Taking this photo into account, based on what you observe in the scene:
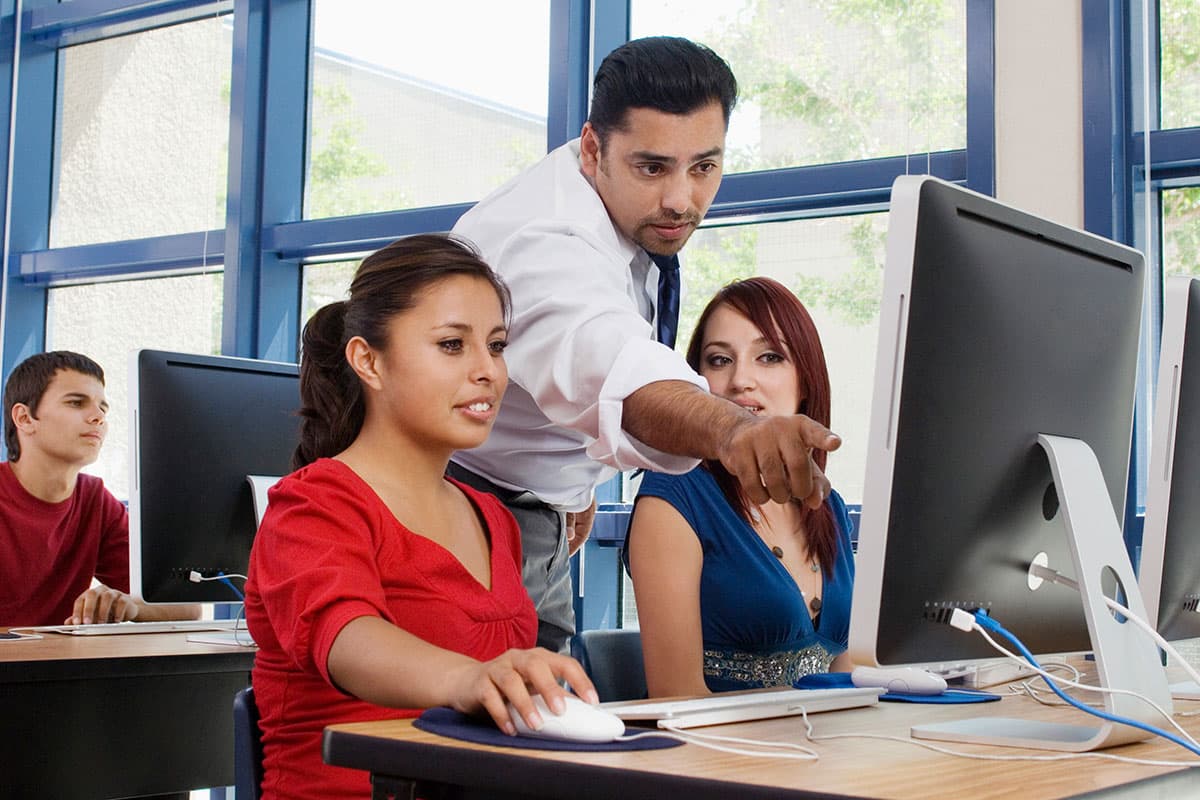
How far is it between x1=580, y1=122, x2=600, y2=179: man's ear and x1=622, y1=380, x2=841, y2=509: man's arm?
0.60 metres

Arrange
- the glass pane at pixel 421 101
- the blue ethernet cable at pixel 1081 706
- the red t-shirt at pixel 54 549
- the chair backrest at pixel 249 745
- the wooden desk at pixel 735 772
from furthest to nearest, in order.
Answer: the glass pane at pixel 421 101 < the red t-shirt at pixel 54 549 < the chair backrest at pixel 249 745 < the blue ethernet cable at pixel 1081 706 < the wooden desk at pixel 735 772

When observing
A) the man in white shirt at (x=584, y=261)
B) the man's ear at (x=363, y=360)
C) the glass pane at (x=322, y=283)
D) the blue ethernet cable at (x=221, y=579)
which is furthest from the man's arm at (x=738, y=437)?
the glass pane at (x=322, y=283)

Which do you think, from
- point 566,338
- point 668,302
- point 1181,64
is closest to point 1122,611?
point 566,338

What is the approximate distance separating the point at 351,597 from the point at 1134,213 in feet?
7.13

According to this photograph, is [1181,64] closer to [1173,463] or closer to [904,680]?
[1173,463]

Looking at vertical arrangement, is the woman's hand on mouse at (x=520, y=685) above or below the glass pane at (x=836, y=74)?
below

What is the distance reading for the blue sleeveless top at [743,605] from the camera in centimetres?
186

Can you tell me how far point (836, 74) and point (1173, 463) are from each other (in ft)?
6.40

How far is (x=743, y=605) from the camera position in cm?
187

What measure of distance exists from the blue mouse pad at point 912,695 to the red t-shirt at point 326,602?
1.29ft

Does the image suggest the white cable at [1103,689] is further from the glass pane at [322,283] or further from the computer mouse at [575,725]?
the glass pane at [322,283]

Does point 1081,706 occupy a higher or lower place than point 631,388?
lower

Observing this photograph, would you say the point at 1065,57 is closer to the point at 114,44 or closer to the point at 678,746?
the point at 678,746

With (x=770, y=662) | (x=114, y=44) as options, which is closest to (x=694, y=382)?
(x=770, y=662)
